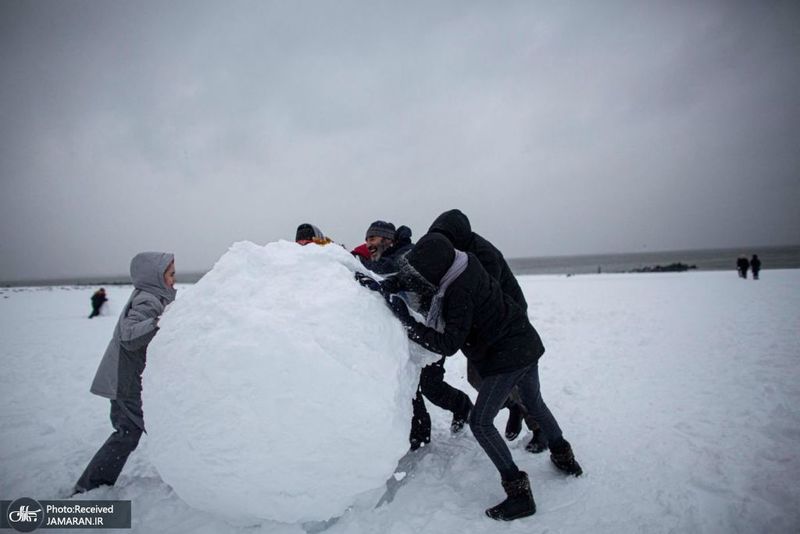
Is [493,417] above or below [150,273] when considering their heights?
below

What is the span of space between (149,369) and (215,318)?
27.5 inches

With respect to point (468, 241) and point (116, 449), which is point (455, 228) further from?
point (116, 449)

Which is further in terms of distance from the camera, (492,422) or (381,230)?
(381,230)

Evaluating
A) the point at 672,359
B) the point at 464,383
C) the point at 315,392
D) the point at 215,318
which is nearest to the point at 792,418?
the point at 672,359

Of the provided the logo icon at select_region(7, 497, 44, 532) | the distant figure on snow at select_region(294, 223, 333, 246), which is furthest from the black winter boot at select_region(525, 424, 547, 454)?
the logo icon at select_region(7, 497, 44, 532)

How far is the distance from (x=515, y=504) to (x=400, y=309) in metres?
1.71

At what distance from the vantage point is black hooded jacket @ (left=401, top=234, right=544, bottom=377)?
2535mm

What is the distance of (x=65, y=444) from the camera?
406cm

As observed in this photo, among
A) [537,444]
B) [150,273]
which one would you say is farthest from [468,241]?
[150,273]

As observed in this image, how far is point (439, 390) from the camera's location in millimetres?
3482

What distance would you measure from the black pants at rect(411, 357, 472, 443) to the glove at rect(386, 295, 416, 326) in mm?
902

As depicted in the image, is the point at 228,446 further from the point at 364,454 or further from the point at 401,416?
the point at 401,416

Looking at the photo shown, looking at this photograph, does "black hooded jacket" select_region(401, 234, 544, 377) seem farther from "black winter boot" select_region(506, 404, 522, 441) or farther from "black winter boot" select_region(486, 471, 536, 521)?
"black winter boot" select_region(506, 404, 522, 441)

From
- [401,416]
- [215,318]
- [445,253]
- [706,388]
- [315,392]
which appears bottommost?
[706,388]
